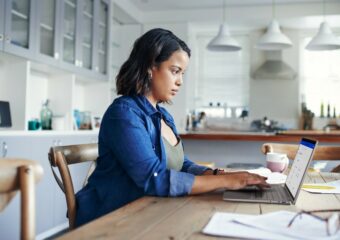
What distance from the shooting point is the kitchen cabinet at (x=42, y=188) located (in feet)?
8.78

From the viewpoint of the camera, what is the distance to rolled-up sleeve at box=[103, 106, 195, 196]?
44.2 inches

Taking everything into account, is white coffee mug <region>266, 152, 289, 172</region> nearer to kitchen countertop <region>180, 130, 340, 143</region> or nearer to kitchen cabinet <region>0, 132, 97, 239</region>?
kitchen cabinet <region>0, 132, 97, 239</region>

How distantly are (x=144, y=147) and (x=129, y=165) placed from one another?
7cm

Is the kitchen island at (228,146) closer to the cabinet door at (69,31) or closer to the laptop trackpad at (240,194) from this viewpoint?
the cabinet door at (69,31)

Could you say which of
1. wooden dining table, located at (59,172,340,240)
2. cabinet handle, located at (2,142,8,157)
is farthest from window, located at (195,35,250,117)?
wooden dining table, located at (59,172,340,240)

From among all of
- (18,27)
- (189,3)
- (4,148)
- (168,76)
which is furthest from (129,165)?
(189,3)

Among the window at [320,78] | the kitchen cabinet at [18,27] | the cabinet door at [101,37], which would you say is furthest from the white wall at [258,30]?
the kitchen cabinet at [18,27]

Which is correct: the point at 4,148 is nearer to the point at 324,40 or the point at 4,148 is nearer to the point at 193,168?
the point at 193,168

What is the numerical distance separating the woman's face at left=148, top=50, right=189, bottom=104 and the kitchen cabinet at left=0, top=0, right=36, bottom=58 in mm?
1845

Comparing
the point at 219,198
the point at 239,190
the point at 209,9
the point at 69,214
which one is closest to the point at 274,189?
the point at 239,190

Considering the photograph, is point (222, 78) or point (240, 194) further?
point (222, 78)

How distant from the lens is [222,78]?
670 centimetres

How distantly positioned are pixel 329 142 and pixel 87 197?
2.88 metres

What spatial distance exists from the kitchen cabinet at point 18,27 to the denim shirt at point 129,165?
1.93 meters
